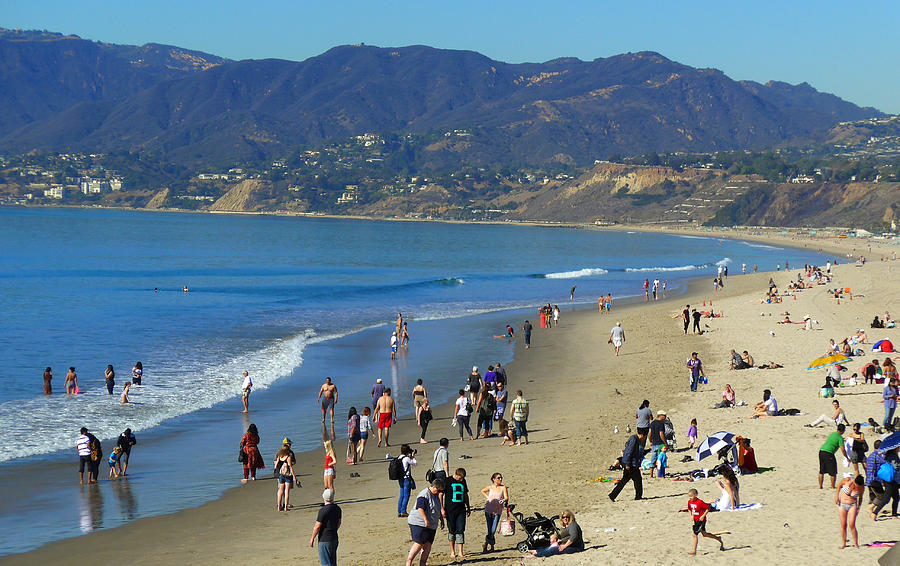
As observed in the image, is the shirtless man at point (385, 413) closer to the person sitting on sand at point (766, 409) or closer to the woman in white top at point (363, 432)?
the woman in white top at point (363, 432)

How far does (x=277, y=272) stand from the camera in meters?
81.0

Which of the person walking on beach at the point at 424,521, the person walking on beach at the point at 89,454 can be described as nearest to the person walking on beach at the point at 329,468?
the person walking on beach at the point at 424,521

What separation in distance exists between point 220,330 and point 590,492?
27.8 m

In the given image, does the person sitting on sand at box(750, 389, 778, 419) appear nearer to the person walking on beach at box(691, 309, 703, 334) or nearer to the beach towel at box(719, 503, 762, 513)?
the beach towel at box(719, 503, 762, 513)

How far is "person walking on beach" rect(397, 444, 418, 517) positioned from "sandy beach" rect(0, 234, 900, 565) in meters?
0.35

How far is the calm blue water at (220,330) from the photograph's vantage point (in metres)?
20.0

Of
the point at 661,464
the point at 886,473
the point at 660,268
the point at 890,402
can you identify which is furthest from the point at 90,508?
the point at 660,268

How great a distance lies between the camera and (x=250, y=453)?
1611 centimetres

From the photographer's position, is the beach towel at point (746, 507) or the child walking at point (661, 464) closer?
the beach towel at point (746, 507)

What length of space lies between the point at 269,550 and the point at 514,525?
3.41m

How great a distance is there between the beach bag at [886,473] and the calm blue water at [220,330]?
10.5 metres

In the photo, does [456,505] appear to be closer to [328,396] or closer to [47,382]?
[328,396]

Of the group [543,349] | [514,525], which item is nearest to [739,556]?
[514,525]

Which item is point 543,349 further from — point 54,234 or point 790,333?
point 54,234
